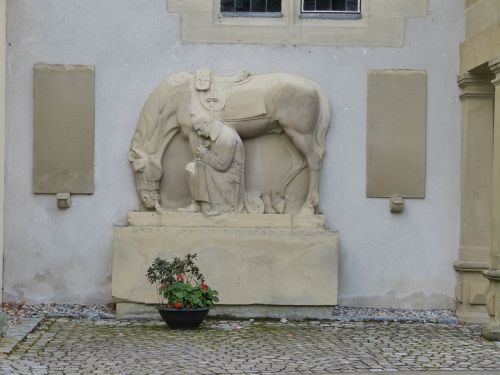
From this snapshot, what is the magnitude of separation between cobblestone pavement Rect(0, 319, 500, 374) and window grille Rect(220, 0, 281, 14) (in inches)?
142

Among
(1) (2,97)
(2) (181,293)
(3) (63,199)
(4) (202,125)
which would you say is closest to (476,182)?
(4) (202,125)

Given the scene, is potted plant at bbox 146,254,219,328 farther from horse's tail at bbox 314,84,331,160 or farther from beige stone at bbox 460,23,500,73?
beige stone at bbox 460,23,500,73

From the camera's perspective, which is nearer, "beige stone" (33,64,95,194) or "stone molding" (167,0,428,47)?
"beige stone" (33,64,95,194)

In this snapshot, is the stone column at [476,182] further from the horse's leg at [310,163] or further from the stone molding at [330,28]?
the horse's leg at [310,163]

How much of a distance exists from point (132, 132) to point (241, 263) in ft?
6.42

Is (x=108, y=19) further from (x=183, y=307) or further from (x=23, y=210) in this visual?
(x=183, y=307)

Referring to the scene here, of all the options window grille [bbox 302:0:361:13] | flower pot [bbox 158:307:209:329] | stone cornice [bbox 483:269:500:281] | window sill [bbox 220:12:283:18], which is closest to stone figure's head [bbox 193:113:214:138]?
window sill [bbox 220:12:283:18]

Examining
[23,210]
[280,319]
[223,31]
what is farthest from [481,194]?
[23,210]

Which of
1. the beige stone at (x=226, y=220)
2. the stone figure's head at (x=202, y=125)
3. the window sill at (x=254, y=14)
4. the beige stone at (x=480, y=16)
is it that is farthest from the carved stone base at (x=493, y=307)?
the window sill at (x=254, y=14)

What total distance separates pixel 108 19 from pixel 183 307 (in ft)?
11.4

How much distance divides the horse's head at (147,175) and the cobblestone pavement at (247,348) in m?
1.41

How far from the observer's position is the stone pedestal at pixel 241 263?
10547mm

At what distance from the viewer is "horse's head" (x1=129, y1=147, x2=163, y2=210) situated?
10820mm

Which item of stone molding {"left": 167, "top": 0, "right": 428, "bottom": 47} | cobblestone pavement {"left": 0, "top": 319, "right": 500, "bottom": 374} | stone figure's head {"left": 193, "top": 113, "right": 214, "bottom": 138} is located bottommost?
cobblestone pavement {"left": 0, "top": 319, "right": 500, "bottom": 374}
